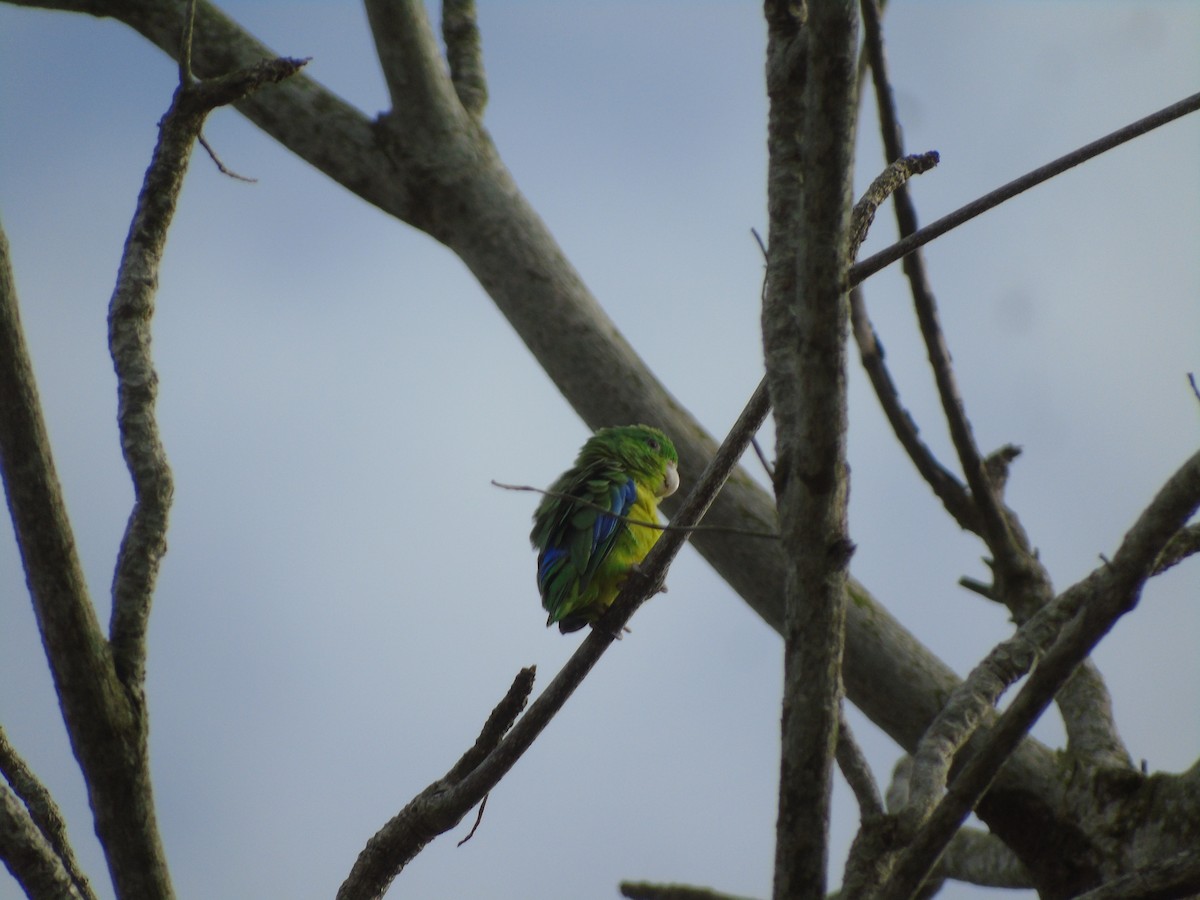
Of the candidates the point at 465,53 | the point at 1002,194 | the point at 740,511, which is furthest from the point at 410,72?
the point at 1002,194

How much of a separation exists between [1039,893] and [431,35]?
18.4ft

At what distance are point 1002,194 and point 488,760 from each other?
2.22 meters

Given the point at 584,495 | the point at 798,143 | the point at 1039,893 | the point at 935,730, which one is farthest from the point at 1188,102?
the point at 584,495

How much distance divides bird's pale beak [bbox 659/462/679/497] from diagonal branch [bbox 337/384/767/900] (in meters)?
2.49

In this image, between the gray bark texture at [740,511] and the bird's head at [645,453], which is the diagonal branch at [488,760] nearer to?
the gray bark texture at [740,511]

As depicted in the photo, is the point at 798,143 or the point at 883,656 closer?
the point at 798,143

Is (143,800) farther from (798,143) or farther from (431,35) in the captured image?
(431,35)

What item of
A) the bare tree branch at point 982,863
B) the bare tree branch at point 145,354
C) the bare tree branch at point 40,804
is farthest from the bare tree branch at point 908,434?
the bare tree branch at point 40,804

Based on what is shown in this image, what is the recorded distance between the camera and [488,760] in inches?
131

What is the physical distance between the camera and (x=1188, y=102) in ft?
9.75

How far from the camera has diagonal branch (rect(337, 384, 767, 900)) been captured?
333 cm

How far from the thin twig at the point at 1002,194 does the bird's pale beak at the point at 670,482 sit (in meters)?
3.20

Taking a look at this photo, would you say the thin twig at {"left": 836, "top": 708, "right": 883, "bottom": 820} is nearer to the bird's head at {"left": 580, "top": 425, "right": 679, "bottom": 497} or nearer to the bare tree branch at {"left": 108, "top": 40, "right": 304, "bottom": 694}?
the bird's head at {"left": 580, "top": 425, "right": 679, "bottom": 497}

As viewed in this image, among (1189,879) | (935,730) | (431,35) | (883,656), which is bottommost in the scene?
(1189,879)
